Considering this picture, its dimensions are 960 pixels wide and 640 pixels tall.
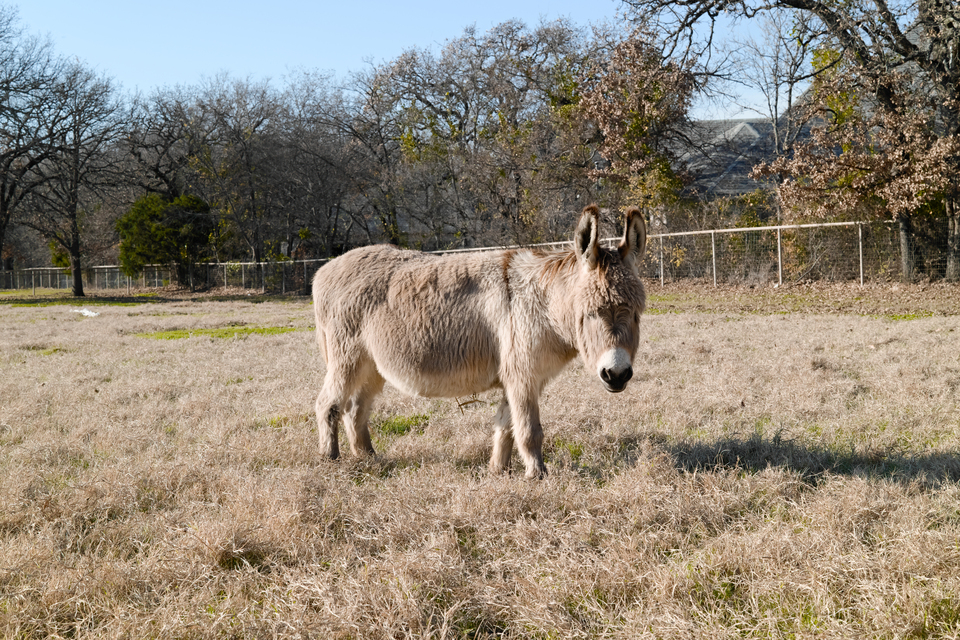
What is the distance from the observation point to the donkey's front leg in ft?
14.3

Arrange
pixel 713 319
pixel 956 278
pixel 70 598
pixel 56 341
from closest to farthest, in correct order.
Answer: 1. pixel 70 598
2. pixel 56 341
3. pixel 713 319
4. pixel 956 278

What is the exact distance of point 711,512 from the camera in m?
3.63

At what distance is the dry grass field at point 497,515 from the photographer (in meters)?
2.67

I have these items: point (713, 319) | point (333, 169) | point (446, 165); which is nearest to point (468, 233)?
point (446, 165)

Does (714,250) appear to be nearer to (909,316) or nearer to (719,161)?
(909,316)

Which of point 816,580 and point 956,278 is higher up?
point 956,278

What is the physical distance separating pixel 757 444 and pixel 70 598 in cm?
448

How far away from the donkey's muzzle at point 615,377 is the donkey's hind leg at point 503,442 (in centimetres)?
109

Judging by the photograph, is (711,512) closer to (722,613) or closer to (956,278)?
(722,613)

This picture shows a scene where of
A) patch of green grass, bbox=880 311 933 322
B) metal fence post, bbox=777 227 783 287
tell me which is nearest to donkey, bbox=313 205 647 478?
patch of green grass, bbox=880 311 933 322

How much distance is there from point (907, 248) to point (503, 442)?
1899 centimetres

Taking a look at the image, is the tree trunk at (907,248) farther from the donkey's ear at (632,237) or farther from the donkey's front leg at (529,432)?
the donkey's front leg at (529,432)

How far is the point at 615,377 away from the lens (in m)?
A: 3.74

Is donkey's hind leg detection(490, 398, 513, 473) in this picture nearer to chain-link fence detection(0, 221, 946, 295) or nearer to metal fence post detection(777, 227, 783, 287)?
chain-link fence detection(0, 221, 946, 295)
